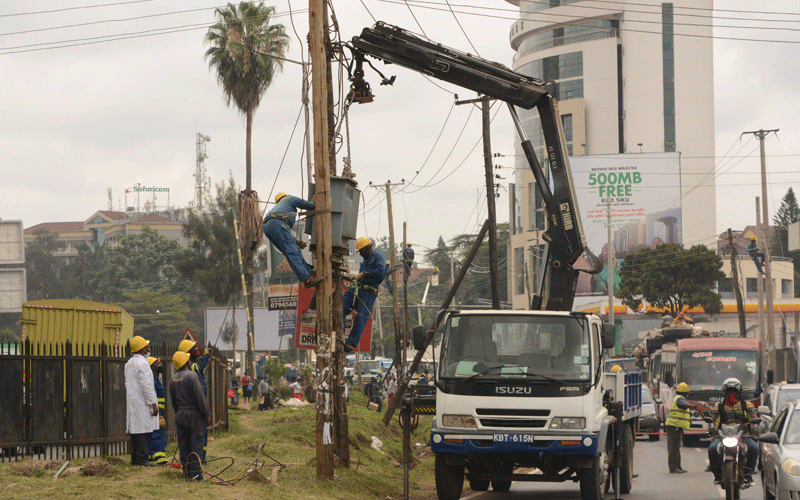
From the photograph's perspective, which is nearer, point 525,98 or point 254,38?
point 525,98

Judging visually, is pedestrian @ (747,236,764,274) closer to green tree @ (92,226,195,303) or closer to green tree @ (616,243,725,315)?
green tree @ (616,243,725,315)

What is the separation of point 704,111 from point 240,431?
81.7m

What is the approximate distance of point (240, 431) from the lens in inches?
844

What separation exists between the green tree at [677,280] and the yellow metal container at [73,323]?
49.9m

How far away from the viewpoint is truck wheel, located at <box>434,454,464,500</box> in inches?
472

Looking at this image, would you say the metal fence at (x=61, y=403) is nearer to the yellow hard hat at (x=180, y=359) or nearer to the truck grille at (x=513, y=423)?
the yellow hard hat at (x=180, y=359)

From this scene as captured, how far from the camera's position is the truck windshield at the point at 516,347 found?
11.5 meters

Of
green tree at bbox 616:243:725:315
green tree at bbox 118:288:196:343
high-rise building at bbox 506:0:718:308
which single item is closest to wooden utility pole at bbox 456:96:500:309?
green tree at bbox 616:243:725:315

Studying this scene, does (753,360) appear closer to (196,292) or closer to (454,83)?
(454,83)

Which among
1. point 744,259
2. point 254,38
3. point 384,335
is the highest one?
point 254,38

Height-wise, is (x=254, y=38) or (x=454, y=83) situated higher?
(x=254, y=38)

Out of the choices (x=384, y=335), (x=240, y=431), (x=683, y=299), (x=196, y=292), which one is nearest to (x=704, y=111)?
(x=683, y=299)

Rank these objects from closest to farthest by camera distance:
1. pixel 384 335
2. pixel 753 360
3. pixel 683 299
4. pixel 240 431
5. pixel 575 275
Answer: pixel 575 275 → pixel 240 431 → pixel 753 360 → pixel 683 299 → pixel 384 335

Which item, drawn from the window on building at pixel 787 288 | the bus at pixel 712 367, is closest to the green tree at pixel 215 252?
the bus at pixel 712 367
